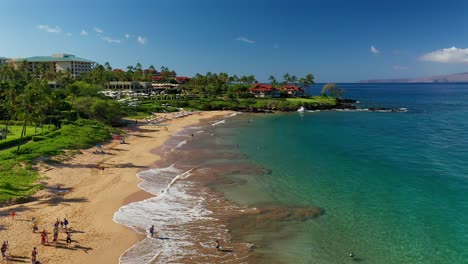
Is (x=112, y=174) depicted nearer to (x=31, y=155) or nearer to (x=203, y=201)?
(x=31, y=155)

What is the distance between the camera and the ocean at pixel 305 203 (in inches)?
1032

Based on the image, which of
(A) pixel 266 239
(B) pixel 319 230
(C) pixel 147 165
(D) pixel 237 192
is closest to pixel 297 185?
(D) pixel 237 192

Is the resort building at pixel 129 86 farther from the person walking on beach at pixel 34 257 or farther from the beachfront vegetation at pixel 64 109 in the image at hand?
the person walking on beach at pixel 34 257

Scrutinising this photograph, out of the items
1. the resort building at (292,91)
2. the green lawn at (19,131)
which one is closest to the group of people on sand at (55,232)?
the green lawn at (19,131)

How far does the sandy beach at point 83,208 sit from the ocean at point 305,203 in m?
1.86

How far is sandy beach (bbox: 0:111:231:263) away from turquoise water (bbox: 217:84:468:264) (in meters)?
11.9

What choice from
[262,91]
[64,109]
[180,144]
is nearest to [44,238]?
[180,144]

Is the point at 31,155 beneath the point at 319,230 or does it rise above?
above

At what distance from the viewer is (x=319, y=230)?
29.6 metres

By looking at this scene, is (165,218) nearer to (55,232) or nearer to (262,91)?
(55,232)

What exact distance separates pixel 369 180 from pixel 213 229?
23.9 meters

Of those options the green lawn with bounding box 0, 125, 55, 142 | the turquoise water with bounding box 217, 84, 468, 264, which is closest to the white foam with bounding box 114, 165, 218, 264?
the turquoise water with bounding box 217, 84, 468, 264

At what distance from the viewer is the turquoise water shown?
26.7 meters

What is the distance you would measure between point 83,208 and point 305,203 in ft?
71.6
